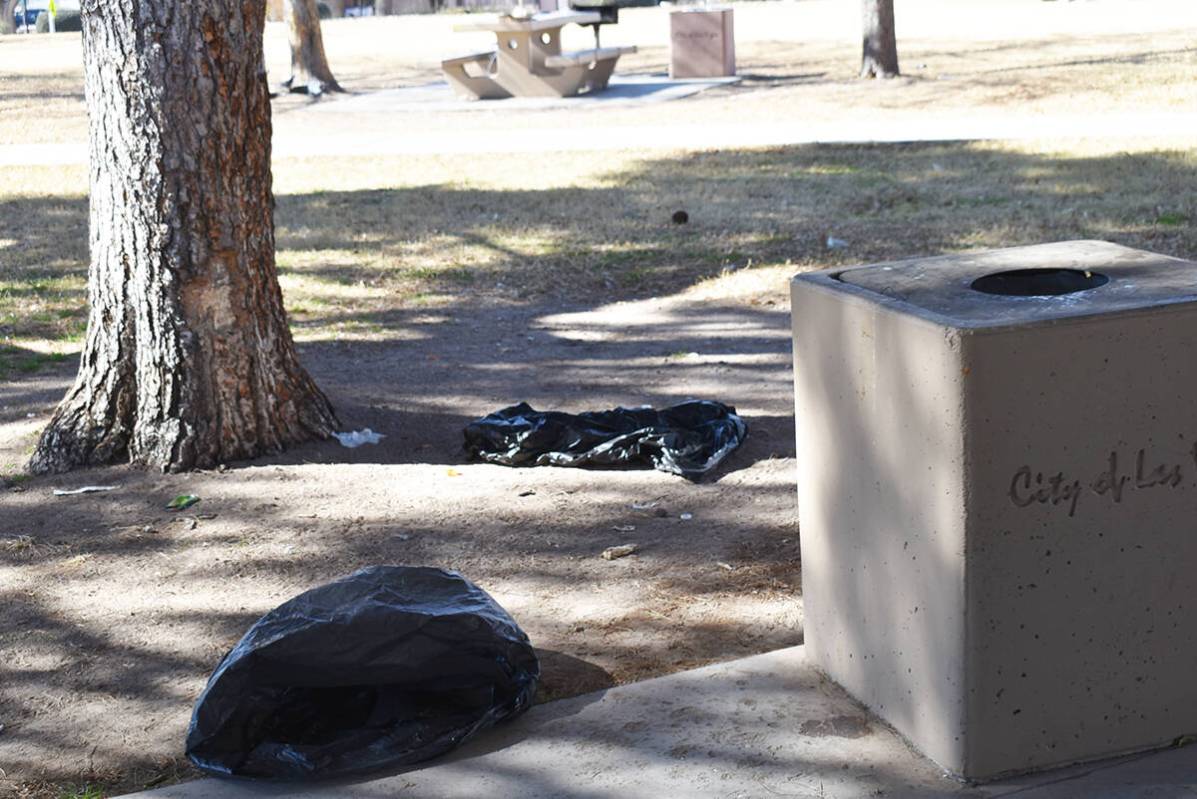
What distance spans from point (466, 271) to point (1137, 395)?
7.11 metres

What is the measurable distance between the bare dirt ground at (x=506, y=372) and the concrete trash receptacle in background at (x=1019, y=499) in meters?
0.95

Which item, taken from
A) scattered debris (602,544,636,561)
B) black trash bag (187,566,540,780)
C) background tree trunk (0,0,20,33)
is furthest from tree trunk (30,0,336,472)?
background tree trunk (0,0,20,33)

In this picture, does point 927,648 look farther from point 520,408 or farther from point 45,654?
point 520,408

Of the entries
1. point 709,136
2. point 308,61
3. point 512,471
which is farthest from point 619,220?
point 308,61

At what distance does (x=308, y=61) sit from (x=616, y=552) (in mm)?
19551

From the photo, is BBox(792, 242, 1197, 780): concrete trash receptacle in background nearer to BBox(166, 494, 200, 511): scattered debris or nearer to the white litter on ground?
BBox(166, 494, 200, 511): scattered debris

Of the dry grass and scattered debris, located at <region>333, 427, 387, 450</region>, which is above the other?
the dry grass

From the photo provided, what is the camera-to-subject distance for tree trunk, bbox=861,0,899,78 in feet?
65.4

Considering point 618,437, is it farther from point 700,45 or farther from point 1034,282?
point 700,45

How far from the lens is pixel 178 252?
17.3ft

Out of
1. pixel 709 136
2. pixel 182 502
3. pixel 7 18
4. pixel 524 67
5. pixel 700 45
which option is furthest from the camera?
pixel 7 18

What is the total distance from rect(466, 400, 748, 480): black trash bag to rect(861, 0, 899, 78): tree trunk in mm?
15287

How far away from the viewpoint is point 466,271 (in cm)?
962

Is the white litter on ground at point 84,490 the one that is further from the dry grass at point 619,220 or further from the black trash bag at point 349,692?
the dry grass at point 619,220
